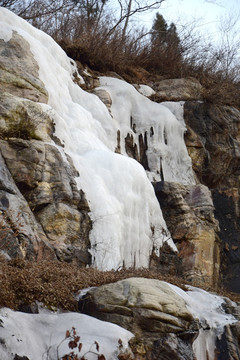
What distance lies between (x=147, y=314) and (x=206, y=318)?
1.18 metres

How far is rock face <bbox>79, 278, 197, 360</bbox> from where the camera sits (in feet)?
15.8

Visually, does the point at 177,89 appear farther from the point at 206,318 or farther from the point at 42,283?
the point at 42,283

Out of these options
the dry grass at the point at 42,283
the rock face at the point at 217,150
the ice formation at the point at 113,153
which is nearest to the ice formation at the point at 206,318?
the dry grass at the point at 42,283

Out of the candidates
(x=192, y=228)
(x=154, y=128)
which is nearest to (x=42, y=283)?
(x=192, y=228)

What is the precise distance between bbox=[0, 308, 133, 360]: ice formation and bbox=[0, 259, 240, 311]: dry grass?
219 mm

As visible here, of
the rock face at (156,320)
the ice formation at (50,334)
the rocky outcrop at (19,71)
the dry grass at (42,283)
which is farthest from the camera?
the rocky outcrop at (19,71)

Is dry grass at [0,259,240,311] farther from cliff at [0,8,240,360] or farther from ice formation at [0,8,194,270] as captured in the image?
ice formation at [0,8,194,270]

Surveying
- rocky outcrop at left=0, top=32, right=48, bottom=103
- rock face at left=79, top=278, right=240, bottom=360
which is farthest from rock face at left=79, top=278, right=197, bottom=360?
rocky outcrop at left=0, top=32, right=48, bottom=103

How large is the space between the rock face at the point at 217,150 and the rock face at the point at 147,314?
752 centimetres

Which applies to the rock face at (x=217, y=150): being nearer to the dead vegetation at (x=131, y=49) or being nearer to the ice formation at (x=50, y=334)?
the dead vegetation at (x=131, y=49)

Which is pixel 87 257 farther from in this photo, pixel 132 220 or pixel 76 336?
pixel 76 336

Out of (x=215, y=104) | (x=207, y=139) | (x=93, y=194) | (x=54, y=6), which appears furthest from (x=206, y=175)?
(x=54, y=6)

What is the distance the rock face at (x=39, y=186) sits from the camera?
23.2ft

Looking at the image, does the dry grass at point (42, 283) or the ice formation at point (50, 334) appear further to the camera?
the dry grass at point (42, 283)
